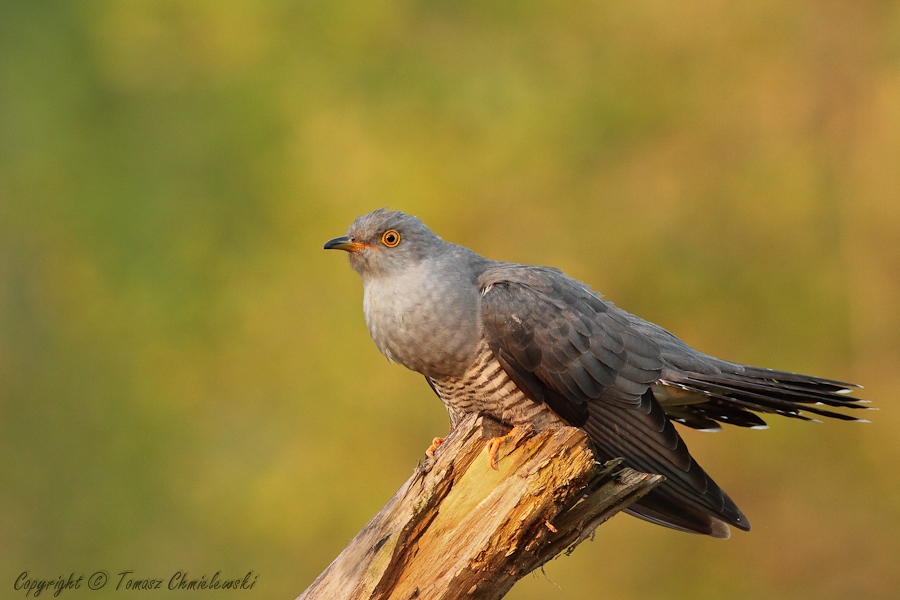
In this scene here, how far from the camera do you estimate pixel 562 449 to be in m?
2.62

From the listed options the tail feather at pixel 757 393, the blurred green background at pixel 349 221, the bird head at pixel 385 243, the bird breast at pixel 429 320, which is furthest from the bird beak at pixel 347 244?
the blurred green background at pixel 349 221

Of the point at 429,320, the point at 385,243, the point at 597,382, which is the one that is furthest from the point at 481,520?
the point at 385,243

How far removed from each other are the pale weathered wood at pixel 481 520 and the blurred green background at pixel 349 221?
4227 mm

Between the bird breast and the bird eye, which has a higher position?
the bird eye

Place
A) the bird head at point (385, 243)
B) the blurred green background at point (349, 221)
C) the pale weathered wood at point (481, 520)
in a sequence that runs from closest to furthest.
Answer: the pale weathered wood at point (481, 520), the bird head at point (385, 243), the blurred green background at point (349, 221)

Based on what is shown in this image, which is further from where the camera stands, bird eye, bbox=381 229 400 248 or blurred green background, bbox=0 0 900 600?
blurred green background, bbox=0 0 900 600

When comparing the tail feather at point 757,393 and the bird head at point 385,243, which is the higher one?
the tail feather at point 757,393

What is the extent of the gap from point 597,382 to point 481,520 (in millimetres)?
959

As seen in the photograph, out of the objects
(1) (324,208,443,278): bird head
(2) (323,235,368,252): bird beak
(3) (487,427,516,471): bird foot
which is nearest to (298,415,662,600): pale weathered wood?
(3) (487,427,516,471): bird foot

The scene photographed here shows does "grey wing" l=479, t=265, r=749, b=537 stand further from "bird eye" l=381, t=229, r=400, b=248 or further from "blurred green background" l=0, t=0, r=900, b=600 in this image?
"blurred green background" l=0, t=0, r=900, b=600

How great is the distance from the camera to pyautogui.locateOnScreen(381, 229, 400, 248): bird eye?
351 centimetres

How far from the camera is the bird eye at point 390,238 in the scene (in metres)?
3.51

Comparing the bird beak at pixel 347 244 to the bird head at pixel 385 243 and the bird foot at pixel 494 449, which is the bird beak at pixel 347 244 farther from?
the bird foot at pixel 494 449

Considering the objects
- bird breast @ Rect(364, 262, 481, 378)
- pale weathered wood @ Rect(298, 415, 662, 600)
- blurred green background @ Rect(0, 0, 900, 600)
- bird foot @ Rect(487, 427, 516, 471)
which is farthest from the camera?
blurred green background @ Rect(0, 0, 900, 600)
